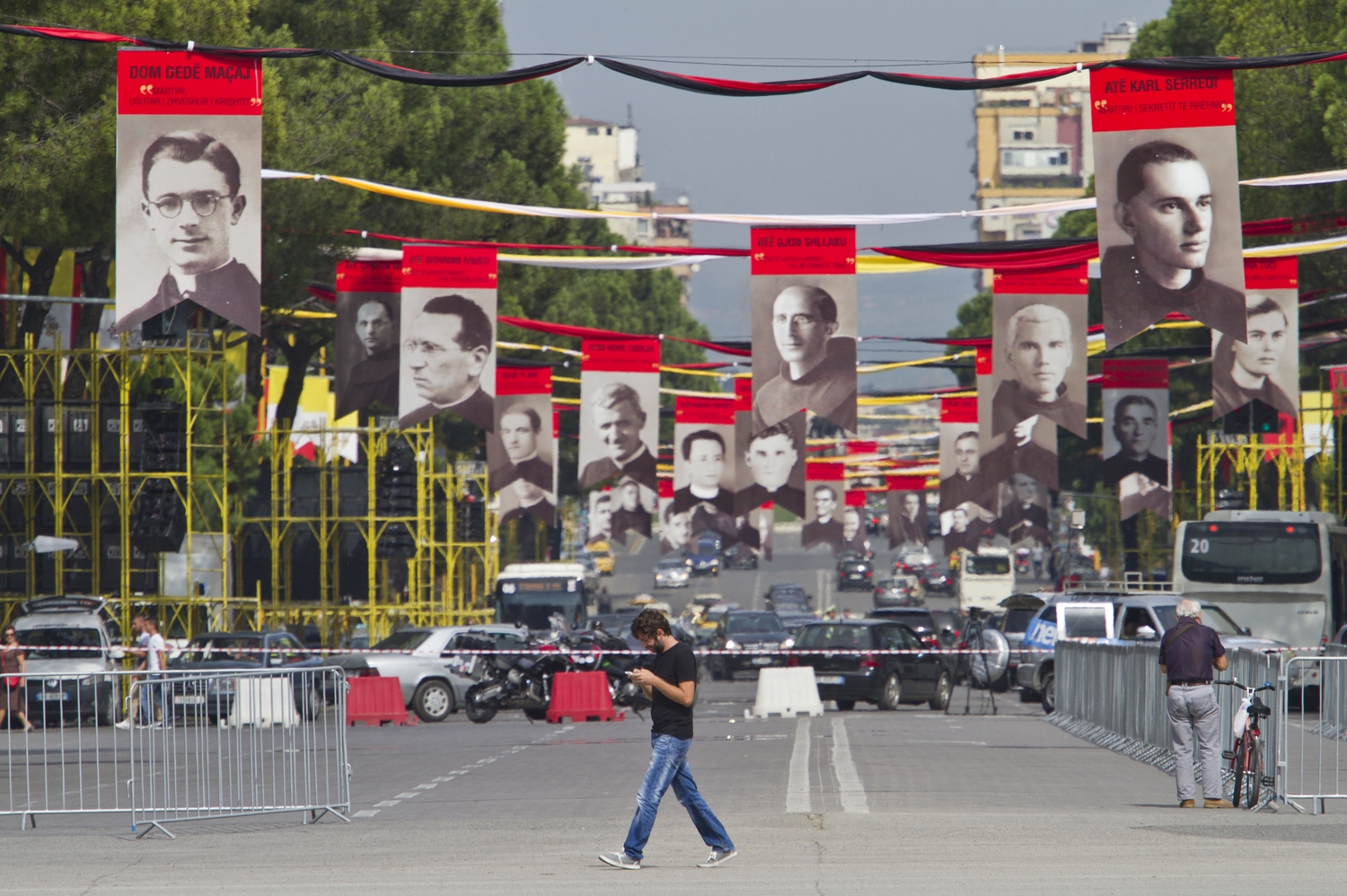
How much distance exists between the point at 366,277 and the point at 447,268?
100 inches

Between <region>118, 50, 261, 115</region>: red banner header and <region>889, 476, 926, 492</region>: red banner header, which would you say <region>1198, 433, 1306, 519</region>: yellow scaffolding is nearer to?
<region>889, 476, 926, 492</region>: red banner header

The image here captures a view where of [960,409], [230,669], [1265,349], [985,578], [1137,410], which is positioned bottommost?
[985,578]

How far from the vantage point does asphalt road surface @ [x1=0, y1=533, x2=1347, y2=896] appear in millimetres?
10312

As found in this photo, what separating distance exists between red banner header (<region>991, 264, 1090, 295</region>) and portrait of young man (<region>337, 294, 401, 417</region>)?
791 cm

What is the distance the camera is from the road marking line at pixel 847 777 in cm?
1430

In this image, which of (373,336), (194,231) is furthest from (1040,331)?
(194,231)

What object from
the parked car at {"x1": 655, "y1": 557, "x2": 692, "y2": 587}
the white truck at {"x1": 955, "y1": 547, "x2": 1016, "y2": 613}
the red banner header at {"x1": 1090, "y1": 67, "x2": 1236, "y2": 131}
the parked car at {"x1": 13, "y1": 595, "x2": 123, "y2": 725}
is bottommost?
the parked car at {"x1": 655, "y1": 557, "x2": 692, "y2": 587}

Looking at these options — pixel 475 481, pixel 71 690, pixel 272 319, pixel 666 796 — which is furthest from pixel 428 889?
pixel 475 481

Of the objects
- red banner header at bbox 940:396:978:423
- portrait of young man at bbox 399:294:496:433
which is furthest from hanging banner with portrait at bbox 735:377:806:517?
portrait of young man at bbox 399:294:496:433

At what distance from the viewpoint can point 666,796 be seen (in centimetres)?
1583

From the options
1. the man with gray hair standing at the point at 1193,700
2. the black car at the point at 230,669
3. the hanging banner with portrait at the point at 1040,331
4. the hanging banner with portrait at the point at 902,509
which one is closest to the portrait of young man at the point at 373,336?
the black car at the point at 230,669

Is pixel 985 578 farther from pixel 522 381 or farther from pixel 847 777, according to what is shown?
pixel 847 777

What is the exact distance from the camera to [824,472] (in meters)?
54.8

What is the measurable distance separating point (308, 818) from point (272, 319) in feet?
80.1
